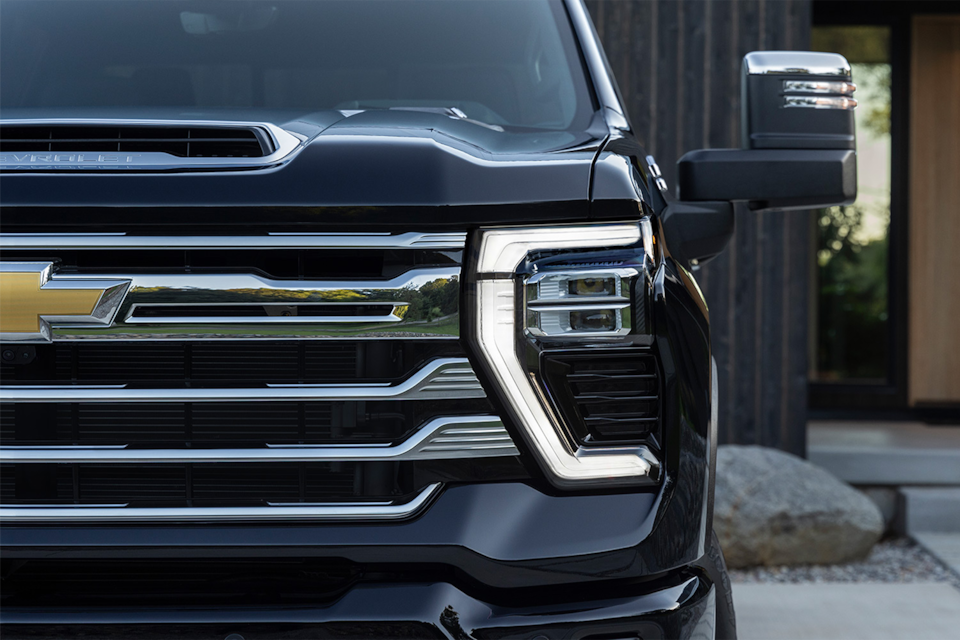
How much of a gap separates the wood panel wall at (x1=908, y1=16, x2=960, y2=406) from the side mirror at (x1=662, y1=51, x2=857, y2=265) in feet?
23.7

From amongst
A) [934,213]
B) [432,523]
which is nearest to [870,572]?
[432,523]

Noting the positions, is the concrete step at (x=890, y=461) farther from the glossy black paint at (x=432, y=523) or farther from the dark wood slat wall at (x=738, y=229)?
the glossy black paint at (x=432, y=523)

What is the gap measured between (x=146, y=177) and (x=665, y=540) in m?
1.06

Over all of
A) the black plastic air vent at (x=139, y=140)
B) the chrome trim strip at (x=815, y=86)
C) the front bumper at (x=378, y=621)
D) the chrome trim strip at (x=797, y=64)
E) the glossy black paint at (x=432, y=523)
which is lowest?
the front bumper at (x=378, y=621)

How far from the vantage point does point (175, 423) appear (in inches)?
63.7

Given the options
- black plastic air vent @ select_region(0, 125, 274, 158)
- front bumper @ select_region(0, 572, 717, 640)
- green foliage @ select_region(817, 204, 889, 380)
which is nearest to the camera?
front bumper @ select_region(0, 572, 717, 640)

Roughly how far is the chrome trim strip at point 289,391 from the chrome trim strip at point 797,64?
3.49ft

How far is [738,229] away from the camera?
20.8 ft

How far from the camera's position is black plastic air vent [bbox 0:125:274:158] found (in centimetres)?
170

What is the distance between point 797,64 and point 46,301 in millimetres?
1593

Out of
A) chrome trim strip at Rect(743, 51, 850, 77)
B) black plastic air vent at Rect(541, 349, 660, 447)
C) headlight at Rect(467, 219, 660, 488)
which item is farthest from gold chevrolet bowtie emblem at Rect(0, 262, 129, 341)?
chrome trim strip at Rect(743, 51, 850, 77)

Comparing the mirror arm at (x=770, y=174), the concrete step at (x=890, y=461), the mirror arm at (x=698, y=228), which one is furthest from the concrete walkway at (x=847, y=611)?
the mirror arm at (x=770, y=174)

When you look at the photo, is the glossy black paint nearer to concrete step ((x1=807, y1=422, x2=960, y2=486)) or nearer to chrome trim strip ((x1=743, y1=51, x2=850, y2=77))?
chrome trim strip ((x1=743, y1=51, x2=850, y2=77))

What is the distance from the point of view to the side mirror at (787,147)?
6.87ft
